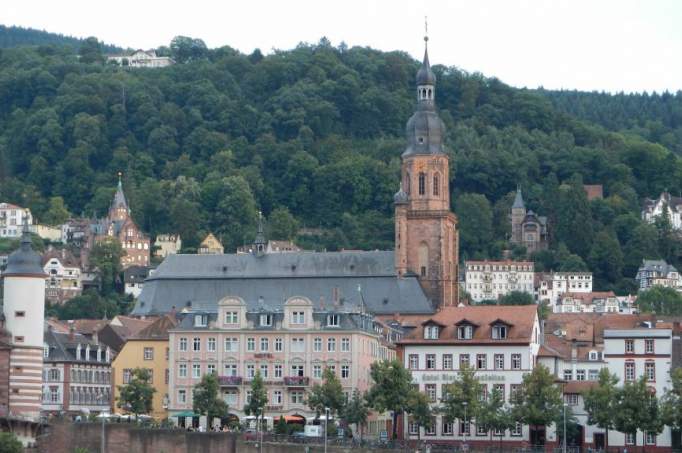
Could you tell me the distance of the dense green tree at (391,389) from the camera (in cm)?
11744

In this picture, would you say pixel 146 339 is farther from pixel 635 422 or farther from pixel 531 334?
pixel 635 422

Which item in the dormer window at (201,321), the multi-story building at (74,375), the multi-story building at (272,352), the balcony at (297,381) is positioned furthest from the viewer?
the multi-story building at (74,375)

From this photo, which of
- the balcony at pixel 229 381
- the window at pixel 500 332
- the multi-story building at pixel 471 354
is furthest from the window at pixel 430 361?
the balcony at pixel 229 381

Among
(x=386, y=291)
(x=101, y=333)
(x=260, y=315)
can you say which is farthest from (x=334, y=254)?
(x=260, y=315)

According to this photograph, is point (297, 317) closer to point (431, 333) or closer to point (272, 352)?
point (272, 352)

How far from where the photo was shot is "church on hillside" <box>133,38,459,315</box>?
15612 centimetres

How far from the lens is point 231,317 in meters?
130

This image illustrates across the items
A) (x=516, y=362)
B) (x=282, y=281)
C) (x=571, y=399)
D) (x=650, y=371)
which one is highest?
(x=282, y=281)

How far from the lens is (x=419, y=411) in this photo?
117125 millimetres

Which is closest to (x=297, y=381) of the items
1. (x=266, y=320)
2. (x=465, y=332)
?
(x=266, y=320)

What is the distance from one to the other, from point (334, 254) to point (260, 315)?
98.9 ft

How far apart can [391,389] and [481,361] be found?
24.0ft

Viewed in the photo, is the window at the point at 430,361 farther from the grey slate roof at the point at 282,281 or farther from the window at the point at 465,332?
the grey slate roof at the point at 282,281

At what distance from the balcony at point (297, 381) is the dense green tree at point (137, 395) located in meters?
8.00
